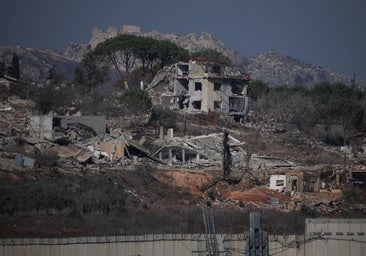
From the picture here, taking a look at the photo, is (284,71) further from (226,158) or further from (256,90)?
A: (226,158)

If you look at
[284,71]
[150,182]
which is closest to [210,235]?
[150,182]

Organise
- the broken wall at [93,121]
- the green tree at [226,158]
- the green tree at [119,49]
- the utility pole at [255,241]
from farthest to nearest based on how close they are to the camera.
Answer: the green tree at [119,49] → the broken wall at [93,121] → the green tree at [226,158] → the utility pole at [255,241]

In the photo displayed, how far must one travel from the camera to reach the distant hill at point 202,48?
395 feet

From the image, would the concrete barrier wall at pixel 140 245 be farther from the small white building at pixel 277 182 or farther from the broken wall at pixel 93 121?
the broken wall at pixel 93 121

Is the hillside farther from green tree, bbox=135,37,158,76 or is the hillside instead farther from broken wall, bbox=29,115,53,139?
green tree, bbox=135,37,158,76

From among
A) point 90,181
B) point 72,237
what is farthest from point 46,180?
point 72,237

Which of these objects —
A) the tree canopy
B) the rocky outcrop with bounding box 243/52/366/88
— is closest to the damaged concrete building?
the tree canopy

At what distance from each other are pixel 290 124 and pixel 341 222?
89.2 feet

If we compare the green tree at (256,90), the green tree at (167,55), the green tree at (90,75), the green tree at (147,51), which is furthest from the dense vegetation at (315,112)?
the green tree at (90,75)

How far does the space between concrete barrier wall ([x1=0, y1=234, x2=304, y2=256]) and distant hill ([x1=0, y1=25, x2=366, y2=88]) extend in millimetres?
77468

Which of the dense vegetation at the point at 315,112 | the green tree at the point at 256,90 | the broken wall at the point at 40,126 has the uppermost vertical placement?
the green tree at the point at 256,90

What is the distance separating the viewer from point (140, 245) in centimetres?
2808

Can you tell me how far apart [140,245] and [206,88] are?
28918mm

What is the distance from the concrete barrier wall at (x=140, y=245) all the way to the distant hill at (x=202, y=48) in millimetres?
77468
